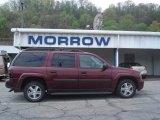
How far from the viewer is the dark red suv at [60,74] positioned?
11.1 meters

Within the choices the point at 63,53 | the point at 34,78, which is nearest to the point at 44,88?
the point at 34,78

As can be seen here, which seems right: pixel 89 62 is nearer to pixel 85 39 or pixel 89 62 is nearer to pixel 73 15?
pixel 85 39

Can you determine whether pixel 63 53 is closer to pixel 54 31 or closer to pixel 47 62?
pixel 47 62

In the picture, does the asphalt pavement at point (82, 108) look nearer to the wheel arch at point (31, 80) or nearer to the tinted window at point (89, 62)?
the wheel arch at point (31, 80)

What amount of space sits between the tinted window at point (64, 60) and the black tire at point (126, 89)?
2.01 metres

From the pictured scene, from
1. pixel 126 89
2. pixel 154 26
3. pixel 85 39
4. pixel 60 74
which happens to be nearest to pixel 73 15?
pixel 154 26

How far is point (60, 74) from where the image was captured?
11266 millimetres

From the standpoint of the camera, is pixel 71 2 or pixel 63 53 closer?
pixel 63 53

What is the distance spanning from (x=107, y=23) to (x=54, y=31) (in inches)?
1457

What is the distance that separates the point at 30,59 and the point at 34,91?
119 cm

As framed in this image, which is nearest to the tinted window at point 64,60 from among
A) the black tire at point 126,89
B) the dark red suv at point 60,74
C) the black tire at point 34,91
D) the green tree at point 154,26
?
the dark red suv at point 60,74

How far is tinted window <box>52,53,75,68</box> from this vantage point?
11406 mm

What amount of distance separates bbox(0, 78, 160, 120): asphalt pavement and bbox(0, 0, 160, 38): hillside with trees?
4070 cm

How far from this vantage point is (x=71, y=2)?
77.2 meters
